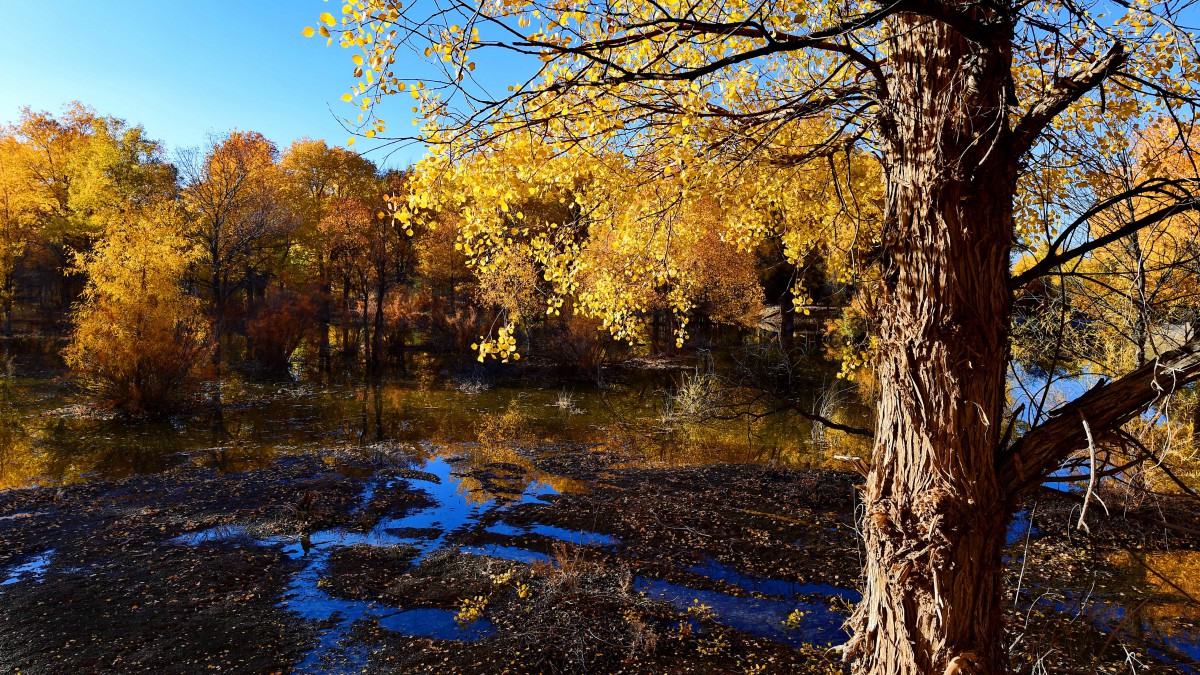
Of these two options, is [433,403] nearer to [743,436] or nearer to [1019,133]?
[743,436]

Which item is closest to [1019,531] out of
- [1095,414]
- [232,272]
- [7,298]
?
[1095,414]

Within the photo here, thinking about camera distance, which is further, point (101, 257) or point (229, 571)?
point (101, 257)

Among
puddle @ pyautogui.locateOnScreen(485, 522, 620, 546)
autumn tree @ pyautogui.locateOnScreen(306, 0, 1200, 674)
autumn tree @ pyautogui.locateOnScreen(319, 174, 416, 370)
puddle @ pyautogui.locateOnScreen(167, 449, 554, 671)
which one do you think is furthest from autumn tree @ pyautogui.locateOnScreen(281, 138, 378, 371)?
autumn tree @ pyautogui.locateOnScreen(306, 0, 1200, 674)

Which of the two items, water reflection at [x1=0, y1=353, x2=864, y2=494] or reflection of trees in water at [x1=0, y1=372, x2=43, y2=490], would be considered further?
water reflection at [x1=0, y1=353, x2=864, y2=494]

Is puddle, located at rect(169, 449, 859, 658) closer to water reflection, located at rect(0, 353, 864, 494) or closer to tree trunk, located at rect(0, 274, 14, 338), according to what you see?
water reflection, located at rect(0, 353, 864, 494)

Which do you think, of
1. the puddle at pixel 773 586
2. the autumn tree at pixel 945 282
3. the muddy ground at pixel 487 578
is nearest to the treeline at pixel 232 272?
the muddy ground at pixel 487 578

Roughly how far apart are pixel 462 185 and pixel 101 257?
74.4ft

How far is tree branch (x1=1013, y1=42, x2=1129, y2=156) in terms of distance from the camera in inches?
98.7

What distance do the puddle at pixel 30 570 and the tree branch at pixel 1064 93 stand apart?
10574 mm

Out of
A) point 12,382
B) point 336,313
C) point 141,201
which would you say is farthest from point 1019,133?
point 141,201

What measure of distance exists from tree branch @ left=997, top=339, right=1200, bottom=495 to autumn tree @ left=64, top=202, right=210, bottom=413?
68.8ft

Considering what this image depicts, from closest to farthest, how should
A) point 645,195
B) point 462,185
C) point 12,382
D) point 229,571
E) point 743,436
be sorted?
point 462,185 < point 645,195 < point 229,571 < point 743,436 < point 12,382

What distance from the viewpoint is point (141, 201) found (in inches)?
1545

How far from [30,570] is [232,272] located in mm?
31472
